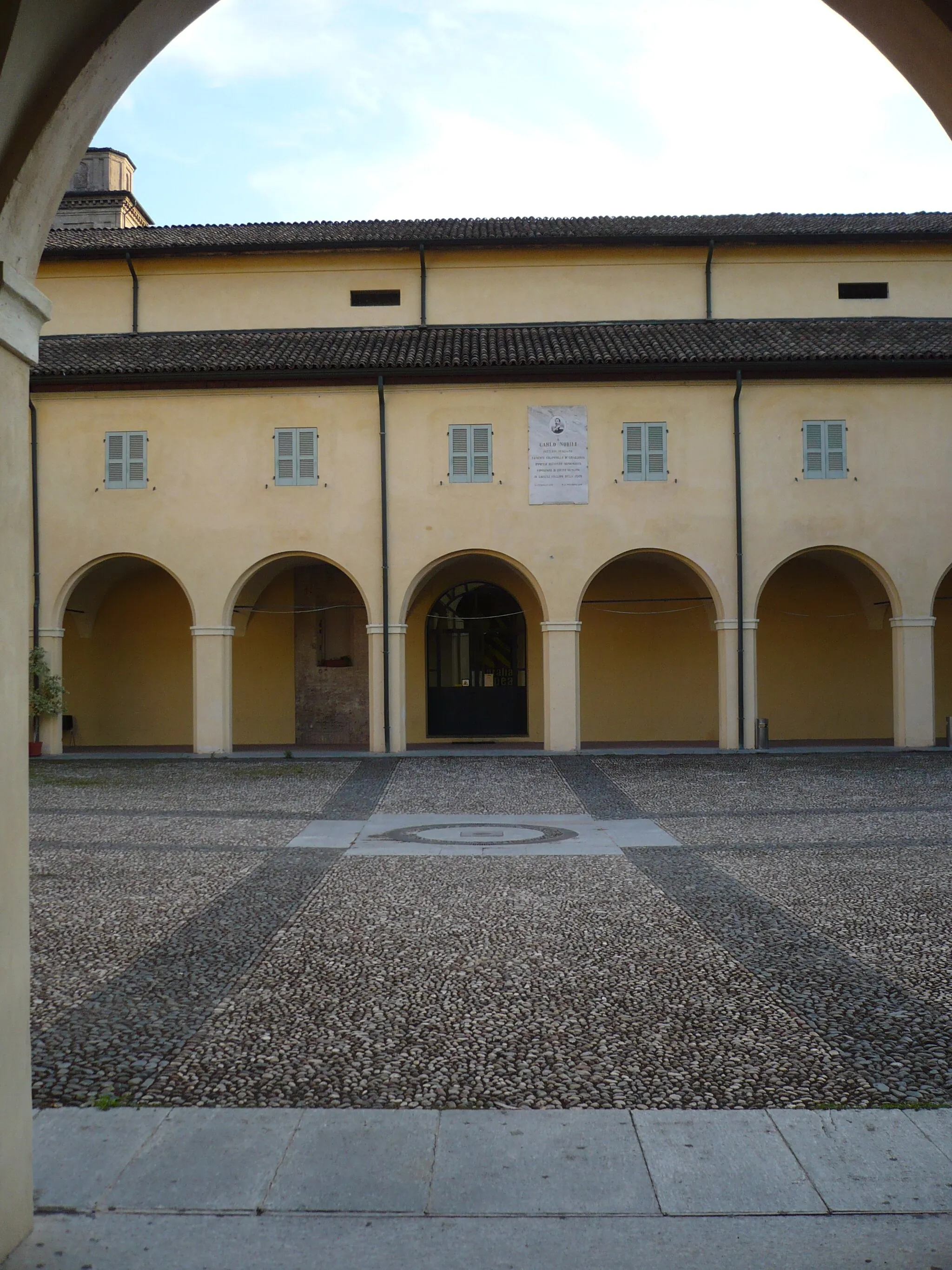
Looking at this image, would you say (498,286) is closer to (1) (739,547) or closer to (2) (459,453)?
(2) (459,453)

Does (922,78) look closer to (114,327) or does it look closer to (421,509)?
(421,509)

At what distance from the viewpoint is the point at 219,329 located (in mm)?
20953

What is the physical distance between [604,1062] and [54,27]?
386 centimetres

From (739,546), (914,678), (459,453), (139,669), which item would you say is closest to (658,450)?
(739,546)

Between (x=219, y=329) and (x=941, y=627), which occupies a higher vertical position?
(x=219, y=329)

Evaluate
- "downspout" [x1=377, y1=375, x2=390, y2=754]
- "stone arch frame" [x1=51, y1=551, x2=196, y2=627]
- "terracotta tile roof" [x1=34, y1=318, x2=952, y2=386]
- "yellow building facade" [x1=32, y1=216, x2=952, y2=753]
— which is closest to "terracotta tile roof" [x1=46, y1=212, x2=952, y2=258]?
"yellow building facade" [x1=32, y1=216, x2=952, y2=753]

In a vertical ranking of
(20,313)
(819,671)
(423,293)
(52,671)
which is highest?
(423,293)

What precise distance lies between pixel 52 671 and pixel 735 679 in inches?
475

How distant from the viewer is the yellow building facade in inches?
731

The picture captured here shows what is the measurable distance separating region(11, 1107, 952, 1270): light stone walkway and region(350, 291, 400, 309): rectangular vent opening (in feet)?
63.0

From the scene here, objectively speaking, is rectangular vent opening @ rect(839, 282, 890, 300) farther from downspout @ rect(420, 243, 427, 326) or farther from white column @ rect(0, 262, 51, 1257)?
white column @ rect(0, 262, 51, 1257)

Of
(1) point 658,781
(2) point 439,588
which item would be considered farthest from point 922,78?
(2) point 439,588

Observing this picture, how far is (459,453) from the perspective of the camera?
18.7 metres

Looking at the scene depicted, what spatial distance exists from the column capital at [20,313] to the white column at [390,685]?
15.5 metres
